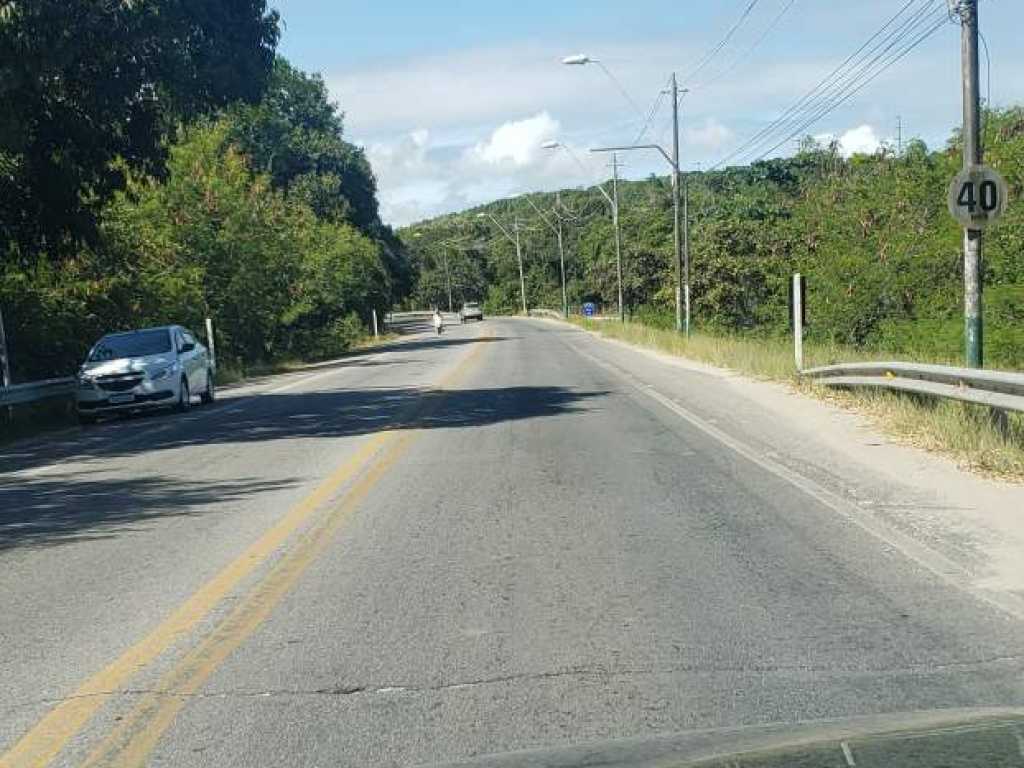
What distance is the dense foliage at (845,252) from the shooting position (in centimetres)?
3141

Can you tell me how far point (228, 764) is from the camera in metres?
4.56

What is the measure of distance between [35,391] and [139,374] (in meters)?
1.78

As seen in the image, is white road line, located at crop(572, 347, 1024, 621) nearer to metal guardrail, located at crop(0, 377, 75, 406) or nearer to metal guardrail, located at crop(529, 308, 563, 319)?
metal guardrail, located at crop(0, 377, 75, 406)

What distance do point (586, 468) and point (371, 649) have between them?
21.3 feet

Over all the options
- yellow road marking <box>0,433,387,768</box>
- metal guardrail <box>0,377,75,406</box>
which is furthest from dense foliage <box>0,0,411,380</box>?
yellow road marking <box>0,433,387,768</box>

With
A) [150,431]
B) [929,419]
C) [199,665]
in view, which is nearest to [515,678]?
[199,665]

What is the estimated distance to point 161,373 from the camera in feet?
71.6

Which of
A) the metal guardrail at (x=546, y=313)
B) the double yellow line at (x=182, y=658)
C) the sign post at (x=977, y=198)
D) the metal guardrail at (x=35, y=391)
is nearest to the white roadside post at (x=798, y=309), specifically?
the sign post at (x=977, y=198)

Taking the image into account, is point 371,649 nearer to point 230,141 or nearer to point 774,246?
point 774,246

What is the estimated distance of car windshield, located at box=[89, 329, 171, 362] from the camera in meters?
22.1

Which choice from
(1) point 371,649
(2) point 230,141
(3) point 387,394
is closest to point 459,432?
(3) point 387,394

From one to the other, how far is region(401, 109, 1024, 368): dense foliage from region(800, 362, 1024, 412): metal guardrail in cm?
675

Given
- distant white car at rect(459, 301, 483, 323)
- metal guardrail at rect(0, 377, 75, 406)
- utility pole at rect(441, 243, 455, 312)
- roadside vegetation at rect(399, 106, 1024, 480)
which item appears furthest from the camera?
utility pole at rect(441, 243, 455, 312)

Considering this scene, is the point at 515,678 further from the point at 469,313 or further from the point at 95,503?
the point at 469,313
